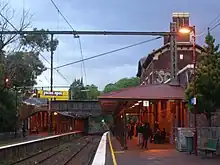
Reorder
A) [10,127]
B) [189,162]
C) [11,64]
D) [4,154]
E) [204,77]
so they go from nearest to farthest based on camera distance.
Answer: [189,162] < [204,77] < [4,154] < [11,64] < [10,127]

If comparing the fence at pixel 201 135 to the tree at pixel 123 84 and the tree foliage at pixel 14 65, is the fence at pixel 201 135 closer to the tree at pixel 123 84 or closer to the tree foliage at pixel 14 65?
the tree foliage at pixel 14 65

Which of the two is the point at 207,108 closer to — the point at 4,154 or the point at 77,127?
the point at 4,154

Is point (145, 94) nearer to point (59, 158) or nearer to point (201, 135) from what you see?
point (201, 135)

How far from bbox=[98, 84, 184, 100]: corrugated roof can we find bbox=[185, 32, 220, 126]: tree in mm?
5676

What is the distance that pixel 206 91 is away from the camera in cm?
2336

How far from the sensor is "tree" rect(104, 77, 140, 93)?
469 feet

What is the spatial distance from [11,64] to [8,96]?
3.62m

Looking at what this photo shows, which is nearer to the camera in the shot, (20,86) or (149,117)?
(149,117)

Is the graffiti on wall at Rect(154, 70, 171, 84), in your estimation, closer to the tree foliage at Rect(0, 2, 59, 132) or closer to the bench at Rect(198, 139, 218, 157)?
the tree foliage at Rect(0, 2, 59, 132)

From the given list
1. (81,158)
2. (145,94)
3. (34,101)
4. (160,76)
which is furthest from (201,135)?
(34,101)

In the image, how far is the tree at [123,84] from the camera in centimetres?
14293

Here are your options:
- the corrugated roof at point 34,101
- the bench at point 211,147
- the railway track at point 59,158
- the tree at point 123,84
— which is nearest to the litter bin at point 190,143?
the bench at point 211,147

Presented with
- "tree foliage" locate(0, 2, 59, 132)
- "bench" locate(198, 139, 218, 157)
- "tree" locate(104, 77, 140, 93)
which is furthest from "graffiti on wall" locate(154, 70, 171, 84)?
"tree" locate(104, 77, 140, 93)

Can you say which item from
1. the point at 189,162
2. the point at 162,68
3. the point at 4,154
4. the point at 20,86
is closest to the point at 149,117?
the point at 162,68
